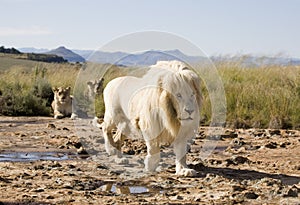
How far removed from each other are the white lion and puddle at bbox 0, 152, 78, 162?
2003 mm

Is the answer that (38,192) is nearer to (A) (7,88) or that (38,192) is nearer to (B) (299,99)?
(B) (299,99)

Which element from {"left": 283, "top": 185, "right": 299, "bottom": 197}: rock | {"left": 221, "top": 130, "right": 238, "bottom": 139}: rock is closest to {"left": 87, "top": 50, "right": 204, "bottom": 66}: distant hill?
{"left": 283, "top": 185, "right": 299, "bottom": 197}: rock

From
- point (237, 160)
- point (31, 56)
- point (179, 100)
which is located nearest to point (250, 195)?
point (179, 100)

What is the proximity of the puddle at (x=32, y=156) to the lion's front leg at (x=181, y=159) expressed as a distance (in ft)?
8.53

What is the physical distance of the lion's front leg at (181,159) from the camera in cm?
865

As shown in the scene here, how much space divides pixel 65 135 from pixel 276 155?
4.97 m

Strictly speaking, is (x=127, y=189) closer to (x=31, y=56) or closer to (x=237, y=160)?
(x=237, y=160)

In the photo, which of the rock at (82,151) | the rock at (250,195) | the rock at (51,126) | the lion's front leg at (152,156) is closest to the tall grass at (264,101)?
the rock at (51,126)

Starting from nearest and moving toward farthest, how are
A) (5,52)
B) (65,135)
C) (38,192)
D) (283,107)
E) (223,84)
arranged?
1. (38,192)
2. (65,135)
3. (283,107)
4. (223,84)
5. (5,52)

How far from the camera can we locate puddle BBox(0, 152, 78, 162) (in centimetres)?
1051

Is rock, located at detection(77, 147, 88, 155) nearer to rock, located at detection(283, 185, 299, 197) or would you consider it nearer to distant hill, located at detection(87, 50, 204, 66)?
distant hill, located at detection(87, 50, 204, 66)

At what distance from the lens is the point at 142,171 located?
9281 millimetres

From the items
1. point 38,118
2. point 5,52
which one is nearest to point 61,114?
point 38,118

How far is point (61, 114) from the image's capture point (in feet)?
60.4
